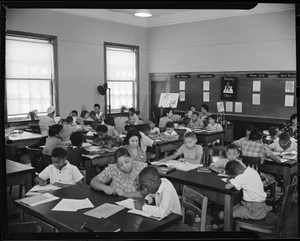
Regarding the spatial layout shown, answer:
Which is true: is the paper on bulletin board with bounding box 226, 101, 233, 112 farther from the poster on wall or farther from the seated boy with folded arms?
the seated boy with folded arms

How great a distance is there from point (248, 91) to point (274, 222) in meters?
6.67

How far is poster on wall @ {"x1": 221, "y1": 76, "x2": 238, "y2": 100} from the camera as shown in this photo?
371 inches

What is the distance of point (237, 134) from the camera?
370 inches

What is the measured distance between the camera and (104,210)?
2443 mm

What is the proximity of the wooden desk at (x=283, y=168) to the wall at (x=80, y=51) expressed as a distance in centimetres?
389

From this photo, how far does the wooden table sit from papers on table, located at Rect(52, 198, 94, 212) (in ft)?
11.4

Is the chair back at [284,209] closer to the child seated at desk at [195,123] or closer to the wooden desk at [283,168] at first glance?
the wooden desk at [283,168]

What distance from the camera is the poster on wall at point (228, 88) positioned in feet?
30.9

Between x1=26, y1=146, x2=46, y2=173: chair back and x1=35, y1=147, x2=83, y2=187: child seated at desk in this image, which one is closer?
x1=35, y1=147, x2=83, y2=187: child seated at desk

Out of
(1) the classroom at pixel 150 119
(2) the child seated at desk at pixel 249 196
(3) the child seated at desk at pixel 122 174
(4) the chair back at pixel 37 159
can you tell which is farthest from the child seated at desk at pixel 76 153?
(2) the child seated at desk at pixel 249 196

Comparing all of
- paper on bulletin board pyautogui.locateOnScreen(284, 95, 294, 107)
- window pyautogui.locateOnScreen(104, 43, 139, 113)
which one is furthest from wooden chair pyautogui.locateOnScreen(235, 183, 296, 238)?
paper on bulletin board pyautogui.locateOnScreen(284, 95, 294, 107)

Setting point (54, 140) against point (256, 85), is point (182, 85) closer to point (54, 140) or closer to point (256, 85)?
point (256, 85)

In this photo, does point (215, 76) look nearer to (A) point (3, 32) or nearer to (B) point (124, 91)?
(B) point (124, 91)

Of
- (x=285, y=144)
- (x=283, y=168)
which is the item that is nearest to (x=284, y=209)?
(x=283, y=168)
